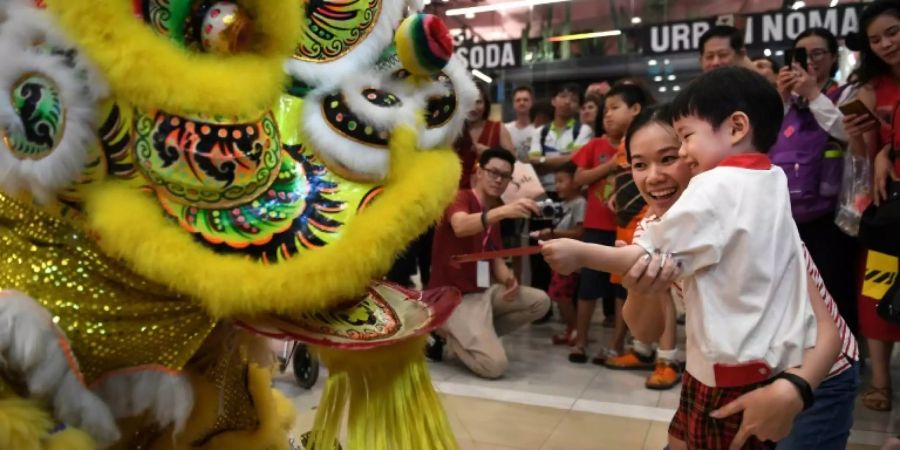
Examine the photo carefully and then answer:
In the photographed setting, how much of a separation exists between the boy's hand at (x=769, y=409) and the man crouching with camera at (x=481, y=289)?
1519mm

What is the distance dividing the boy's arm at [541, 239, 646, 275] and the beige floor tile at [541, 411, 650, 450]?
1123 millimetres

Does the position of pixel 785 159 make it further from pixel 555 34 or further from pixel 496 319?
pixel 555 34

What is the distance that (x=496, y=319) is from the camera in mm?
2699

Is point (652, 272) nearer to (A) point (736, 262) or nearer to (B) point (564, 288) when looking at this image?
(A) point (736, 262)

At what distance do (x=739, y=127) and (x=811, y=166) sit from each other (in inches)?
57.9

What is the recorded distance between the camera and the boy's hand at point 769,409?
32.6 inches

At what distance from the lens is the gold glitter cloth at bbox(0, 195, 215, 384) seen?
0.86 m

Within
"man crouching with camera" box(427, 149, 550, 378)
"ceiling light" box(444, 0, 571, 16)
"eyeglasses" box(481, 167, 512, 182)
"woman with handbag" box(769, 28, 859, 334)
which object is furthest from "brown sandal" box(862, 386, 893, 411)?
"ceiling light" box(444, 0, 571, 16)

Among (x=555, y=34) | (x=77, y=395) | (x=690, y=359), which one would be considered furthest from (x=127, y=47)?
(x=555, y=34)

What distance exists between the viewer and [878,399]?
2082 mm

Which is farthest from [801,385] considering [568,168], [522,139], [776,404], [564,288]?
[522,139]

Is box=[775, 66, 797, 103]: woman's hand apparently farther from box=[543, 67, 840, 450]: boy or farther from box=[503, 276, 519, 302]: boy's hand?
box=[543, 67, 840, 450]: boy

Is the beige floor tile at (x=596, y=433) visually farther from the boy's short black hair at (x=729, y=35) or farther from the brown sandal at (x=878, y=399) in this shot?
the boy's short black hair at (x=729, y=35)

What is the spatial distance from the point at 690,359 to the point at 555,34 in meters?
4.96
